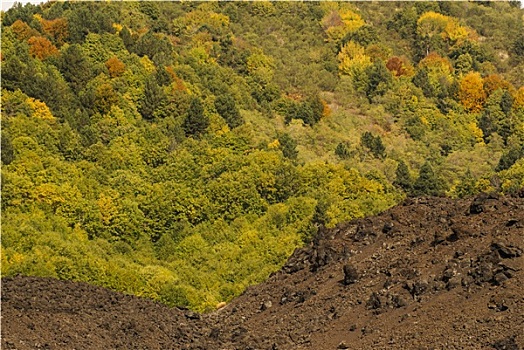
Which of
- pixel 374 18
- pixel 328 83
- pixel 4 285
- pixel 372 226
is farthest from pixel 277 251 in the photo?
pixel 374 18

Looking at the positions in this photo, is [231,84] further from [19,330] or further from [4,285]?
[19,330]

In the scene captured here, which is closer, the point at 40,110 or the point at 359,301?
the point at 359,301

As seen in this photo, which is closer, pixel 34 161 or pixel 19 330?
pixel 19 330

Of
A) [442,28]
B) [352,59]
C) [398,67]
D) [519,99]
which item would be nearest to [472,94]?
[519,99]

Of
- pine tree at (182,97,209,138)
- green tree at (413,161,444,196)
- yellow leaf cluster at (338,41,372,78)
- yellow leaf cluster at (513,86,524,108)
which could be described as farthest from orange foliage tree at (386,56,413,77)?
pine tree at (182,97,209,138)

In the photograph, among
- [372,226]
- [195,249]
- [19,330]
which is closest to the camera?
[19,330]

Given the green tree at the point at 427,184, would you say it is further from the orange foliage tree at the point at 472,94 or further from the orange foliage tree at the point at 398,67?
the orange foliage tree at the point at 398,67

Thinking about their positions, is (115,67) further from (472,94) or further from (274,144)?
(472,94)

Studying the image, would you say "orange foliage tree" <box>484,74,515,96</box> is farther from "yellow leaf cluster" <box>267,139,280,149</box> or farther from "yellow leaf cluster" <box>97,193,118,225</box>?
"yellow leaf cluster" <box>97,193,118,225</box>
